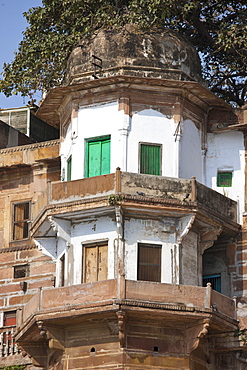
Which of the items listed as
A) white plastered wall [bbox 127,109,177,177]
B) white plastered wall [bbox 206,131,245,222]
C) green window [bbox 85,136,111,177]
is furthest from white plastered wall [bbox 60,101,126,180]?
white plastered wall [bbox 206,131,245,222]

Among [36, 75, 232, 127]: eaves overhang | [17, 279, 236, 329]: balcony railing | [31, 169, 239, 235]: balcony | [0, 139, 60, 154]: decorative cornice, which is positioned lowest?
[17, 279, 236, 329]: balcony railing

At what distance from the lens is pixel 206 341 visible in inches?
1195

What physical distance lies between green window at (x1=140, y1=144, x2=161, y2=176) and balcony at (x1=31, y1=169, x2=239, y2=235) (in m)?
0.86

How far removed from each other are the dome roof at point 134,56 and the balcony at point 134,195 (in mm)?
3486

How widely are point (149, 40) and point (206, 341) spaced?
31.4 ft

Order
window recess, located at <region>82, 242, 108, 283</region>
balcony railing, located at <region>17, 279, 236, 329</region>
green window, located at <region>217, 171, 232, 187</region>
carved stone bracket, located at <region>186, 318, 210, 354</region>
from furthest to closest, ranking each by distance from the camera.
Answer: green window, located at <region>217, 171, 232, 187</region>
window recess, located at <region>82, 242, 108, 283</region>
carved stone bracket, located at <region>186, 318, 210, 354</region>
balcony railing, located at <region>17, 279, 236, 329</region>

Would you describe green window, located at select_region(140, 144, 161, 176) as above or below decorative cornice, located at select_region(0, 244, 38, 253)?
above

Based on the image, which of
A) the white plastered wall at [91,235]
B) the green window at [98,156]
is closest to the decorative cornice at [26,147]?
the green window at [98,156]

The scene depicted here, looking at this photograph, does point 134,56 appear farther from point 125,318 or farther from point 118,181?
point 125,318

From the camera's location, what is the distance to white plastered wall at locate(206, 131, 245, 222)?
32.3 metres

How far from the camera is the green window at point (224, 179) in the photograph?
3241 cm

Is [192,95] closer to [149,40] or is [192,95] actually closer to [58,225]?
[149,40]

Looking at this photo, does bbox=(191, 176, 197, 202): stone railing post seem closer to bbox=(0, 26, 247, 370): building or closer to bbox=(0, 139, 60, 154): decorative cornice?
bbox=(0, 26, 247, 370): building

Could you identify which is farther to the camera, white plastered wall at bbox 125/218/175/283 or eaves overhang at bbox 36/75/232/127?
eaves overhang at bbox 36/75/232/127
